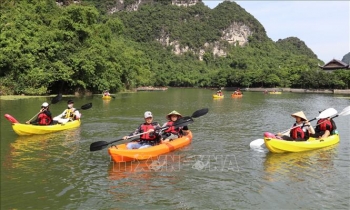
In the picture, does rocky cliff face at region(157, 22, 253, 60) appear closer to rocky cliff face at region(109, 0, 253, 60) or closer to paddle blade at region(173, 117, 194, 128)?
rocky cliff face at region(109, 0, 253, 60)

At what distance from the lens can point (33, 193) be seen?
662cm

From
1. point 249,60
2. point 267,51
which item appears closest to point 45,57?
point 249,60

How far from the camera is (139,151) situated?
8.71 metres

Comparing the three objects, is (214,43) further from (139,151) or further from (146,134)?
(139,151)

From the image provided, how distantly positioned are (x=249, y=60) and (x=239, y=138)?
5011 inches

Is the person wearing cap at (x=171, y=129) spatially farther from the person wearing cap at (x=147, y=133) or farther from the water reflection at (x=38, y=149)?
the water reflection at (x=38, y=149)

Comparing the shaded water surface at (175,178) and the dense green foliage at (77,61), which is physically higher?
the dense green foliage at (77,61)

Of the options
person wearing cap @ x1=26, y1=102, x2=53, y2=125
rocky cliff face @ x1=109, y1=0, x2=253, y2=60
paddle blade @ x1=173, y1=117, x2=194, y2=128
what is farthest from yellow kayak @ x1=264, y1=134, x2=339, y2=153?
rocky cliff face @ x1=109, y1=0, x2=253, y2=60

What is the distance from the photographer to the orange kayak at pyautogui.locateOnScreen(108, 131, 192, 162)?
330 inches

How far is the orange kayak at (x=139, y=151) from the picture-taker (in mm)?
8383

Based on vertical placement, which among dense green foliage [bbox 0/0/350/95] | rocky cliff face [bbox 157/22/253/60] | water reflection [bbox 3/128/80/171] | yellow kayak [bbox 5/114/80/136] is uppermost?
rocky cliff face [bbox 157/22/253/60]

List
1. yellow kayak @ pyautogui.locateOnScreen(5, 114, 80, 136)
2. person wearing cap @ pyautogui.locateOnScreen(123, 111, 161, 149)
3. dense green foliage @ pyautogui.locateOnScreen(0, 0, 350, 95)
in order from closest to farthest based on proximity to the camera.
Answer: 1. person wearing cap @ pyautogui.locateOnScreen(123, 111, 161, 149)
2. yellow kayak @ pyautogui.locateOnScreen(5, 114, 80, 136)
3. dense green foliage @ pyautogui.locateOnScreen(0, 0, 350, 95)

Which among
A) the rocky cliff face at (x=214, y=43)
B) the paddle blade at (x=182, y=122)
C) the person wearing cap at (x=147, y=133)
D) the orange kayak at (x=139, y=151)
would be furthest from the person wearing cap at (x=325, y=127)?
the rocky cliff face at (x=214, y=43)

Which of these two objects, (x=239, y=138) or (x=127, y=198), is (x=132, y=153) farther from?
(x=239, y=138)
